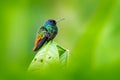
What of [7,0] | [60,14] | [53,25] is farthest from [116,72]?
[60,14]

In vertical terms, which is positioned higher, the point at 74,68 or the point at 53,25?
the point at 53,25

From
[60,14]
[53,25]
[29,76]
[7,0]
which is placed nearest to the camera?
[29,76]

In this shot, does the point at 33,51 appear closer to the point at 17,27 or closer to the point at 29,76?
the point at 17,27

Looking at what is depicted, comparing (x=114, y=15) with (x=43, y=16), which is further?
(x=43, y=16)

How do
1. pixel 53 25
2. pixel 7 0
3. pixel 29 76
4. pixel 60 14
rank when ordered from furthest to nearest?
pixel 60 14 → pixel 53 25 → pixel 7 0 → pixel 29 76

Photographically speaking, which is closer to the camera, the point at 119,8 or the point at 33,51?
the point at 119,8

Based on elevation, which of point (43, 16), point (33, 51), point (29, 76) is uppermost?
point (43, 16)

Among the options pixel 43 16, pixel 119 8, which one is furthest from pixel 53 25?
pixel 119 8

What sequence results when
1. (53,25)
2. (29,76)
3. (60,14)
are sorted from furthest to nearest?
(60,14), (53,25), (29,76)

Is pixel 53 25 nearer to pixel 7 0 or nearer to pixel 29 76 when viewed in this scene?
pixel 7 0
